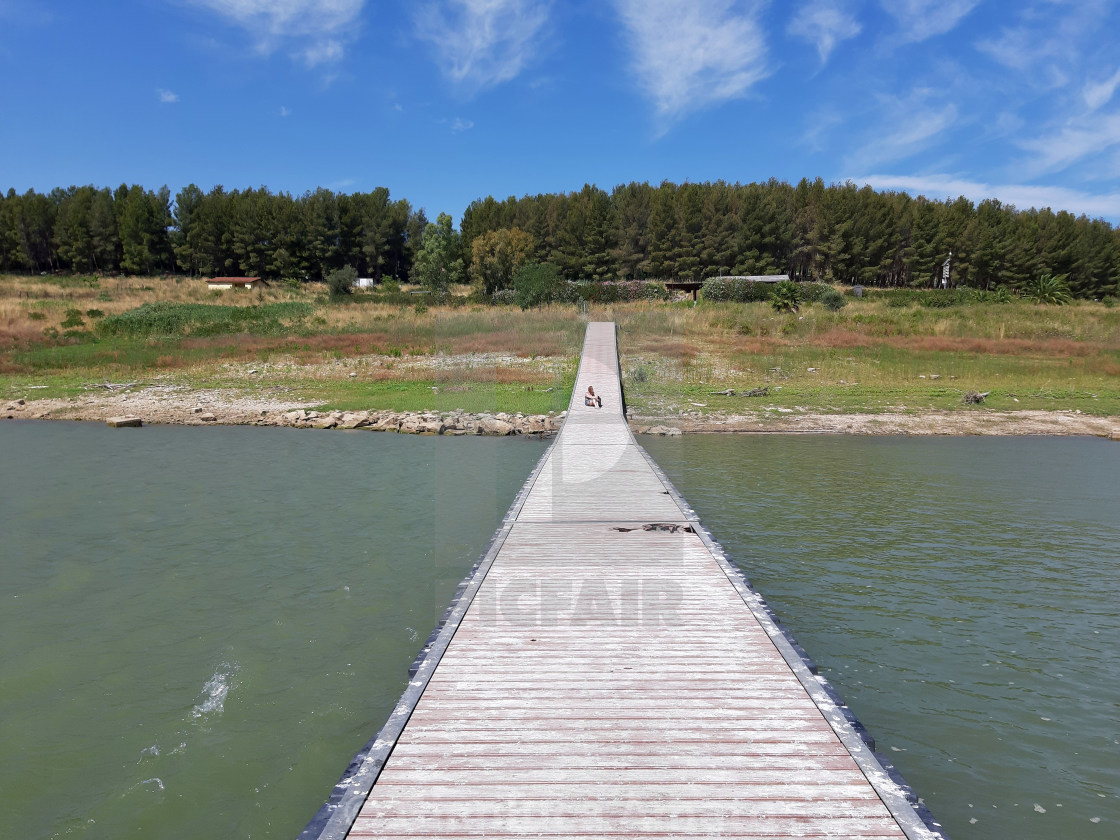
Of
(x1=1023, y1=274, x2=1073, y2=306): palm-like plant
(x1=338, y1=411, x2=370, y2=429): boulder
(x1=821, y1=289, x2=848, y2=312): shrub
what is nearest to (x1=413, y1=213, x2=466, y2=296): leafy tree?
(x1=821, y1=289, x2=848, y2=312): shrub

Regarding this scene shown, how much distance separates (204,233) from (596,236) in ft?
151

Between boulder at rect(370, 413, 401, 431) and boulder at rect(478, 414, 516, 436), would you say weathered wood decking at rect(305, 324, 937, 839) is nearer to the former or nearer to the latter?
boulder at rect(478, 414, 516, 436)

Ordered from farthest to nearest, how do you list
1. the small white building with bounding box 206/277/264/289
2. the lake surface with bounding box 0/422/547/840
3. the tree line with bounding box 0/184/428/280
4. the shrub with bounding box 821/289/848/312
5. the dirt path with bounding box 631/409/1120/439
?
the tree line with bounding box 0/184/428/280
the small white building with bounding box 206/277/264/289
the shrub with bounding box 821/289/848/312
the dirt path with bounding box 631/409/1120/439
the lake surface with bounding box 0/422/547/840

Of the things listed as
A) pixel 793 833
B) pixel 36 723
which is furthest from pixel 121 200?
pixel 793 833

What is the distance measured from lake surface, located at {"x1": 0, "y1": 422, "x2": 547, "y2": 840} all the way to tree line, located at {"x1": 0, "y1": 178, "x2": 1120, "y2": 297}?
57488mm

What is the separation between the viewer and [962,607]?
913 centimetres

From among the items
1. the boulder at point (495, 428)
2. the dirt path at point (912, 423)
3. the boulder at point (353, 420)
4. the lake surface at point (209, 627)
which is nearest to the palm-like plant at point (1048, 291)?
the dirt path at point (912, 423)

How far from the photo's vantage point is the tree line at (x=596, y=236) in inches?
2960

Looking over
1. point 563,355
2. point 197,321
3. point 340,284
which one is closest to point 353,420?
point 563,355

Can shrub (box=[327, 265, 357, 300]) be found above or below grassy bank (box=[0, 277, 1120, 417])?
above

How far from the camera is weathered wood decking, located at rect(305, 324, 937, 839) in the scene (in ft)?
12.8

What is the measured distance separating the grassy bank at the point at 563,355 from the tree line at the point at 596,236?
30.4m

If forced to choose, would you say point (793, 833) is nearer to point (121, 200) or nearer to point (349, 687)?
point (349, 687)

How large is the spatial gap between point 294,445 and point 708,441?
12.7 m
